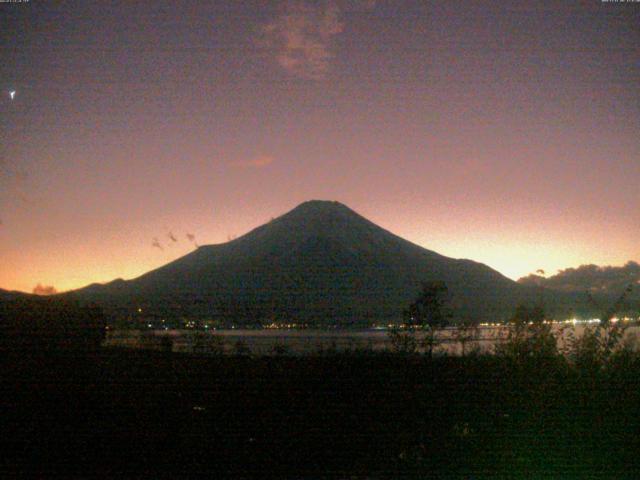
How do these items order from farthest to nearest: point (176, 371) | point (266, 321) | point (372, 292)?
point (372, 292) < point (266, 321) < point (176, 371)

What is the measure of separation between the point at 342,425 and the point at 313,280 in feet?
241

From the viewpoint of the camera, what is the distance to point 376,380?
10148 mm

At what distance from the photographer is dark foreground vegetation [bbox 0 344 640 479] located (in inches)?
226

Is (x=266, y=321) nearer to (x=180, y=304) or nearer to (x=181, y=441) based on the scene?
(x=180, y=304)

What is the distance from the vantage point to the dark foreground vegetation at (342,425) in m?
5.73

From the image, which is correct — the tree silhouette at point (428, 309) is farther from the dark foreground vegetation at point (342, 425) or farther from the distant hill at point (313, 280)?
the distant hill at point (313, 280)

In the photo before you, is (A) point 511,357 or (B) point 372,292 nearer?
(A) point 511,357

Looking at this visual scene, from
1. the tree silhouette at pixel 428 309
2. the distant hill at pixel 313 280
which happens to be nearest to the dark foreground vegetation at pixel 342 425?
the tree silhouette at pixel 428 309

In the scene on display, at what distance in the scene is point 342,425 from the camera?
7.38m

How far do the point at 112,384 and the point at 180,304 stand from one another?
172 ft

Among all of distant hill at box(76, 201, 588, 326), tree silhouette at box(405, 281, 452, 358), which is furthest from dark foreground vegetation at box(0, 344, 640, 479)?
distant hill at box(76, 201, 588, 326)

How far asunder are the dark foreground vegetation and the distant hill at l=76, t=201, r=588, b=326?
43.9 m

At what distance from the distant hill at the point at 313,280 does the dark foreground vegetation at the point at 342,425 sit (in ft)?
144

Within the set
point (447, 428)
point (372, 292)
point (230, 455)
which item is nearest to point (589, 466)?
point (447, 428)
